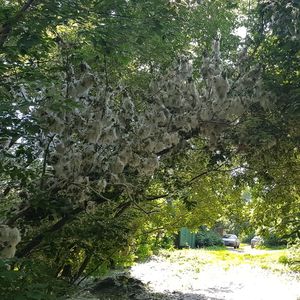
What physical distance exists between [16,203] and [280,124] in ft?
10.8

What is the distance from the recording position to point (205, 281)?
49.9 feet

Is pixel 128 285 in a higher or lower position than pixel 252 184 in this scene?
lower

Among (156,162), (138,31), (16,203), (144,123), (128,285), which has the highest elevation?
(138,31)

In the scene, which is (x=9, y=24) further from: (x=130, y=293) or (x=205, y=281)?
(x=205, y=281)

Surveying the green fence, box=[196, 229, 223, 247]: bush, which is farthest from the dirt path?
box=[196, 229, 223, 247]: bush

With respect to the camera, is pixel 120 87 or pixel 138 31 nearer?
pixel 138 31

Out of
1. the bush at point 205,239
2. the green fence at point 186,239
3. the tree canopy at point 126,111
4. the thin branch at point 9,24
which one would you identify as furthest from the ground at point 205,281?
the bush at point 205,239

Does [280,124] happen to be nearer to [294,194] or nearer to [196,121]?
[196,121]

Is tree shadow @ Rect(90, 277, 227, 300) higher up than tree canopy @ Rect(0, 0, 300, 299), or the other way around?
tree canopy @ Rect(0, 0, 300, 299)

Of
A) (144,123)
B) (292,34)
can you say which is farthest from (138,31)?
(292,34)

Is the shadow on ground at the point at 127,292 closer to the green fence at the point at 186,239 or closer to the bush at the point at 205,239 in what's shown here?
the green fence at the point at 186,239

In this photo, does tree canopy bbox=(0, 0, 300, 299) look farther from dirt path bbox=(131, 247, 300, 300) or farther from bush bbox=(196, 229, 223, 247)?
bush bbox=(196, 229, 223, 247)

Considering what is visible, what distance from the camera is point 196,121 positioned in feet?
18.2

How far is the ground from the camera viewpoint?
39.0 ft
